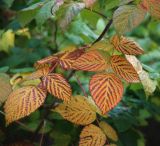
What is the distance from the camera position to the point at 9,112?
73 centimetres

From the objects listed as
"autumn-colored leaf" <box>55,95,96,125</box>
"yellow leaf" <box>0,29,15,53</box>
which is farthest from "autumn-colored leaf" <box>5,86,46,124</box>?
"yellow leaf" <box>0,29,15,53</box>

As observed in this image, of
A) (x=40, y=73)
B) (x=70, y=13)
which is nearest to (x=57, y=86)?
(x=40, y=73)

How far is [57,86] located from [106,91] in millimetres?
105

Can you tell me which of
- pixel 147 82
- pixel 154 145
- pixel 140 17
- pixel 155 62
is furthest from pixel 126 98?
pixel 154 145

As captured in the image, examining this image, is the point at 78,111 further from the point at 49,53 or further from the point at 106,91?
the point at 49,53

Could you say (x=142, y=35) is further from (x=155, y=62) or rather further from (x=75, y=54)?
(x=75, y=54)

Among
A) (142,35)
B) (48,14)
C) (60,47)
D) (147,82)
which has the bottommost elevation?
(142,35)

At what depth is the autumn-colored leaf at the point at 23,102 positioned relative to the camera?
71 cm

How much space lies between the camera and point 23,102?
2.37ft

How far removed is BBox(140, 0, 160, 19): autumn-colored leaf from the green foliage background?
6.4 inches

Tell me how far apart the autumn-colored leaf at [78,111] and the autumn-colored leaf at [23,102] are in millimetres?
128

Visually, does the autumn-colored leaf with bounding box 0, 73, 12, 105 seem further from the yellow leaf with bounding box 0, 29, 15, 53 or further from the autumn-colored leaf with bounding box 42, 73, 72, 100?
the yellow leaf with bounding box 0, 29, 15, 53

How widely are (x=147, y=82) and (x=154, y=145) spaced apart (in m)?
1.50

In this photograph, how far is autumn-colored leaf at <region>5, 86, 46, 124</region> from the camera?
2.33ft
